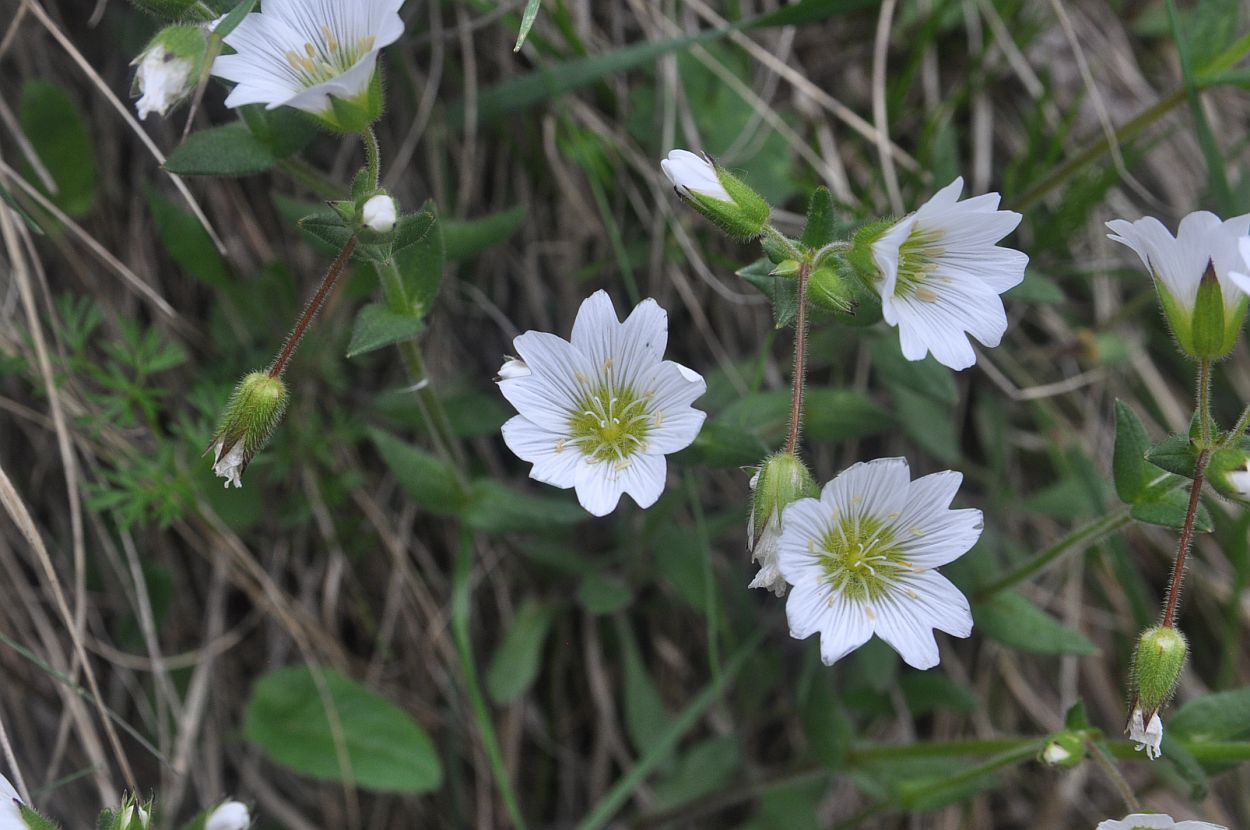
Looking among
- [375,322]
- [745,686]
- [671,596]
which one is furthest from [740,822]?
[375,322]

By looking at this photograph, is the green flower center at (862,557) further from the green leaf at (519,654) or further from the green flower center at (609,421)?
the green leaf at (519,654)

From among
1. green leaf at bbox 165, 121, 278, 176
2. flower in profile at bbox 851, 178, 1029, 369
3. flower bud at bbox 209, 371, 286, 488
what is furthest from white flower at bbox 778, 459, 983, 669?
green leaf at bbox 165, 121, 278, 176

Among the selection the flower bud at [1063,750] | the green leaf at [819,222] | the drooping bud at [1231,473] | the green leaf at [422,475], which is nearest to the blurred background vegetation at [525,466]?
the green leaf at [422,475]

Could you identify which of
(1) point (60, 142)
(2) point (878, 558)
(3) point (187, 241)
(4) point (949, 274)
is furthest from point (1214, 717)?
(1) point (60, 142)

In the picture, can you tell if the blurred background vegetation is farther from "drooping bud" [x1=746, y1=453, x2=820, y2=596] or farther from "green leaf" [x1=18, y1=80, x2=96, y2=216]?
"drooping bud" [x1=746, y1=453, x2=820, y2=596]

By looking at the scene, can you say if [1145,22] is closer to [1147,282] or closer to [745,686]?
[1147,282]
